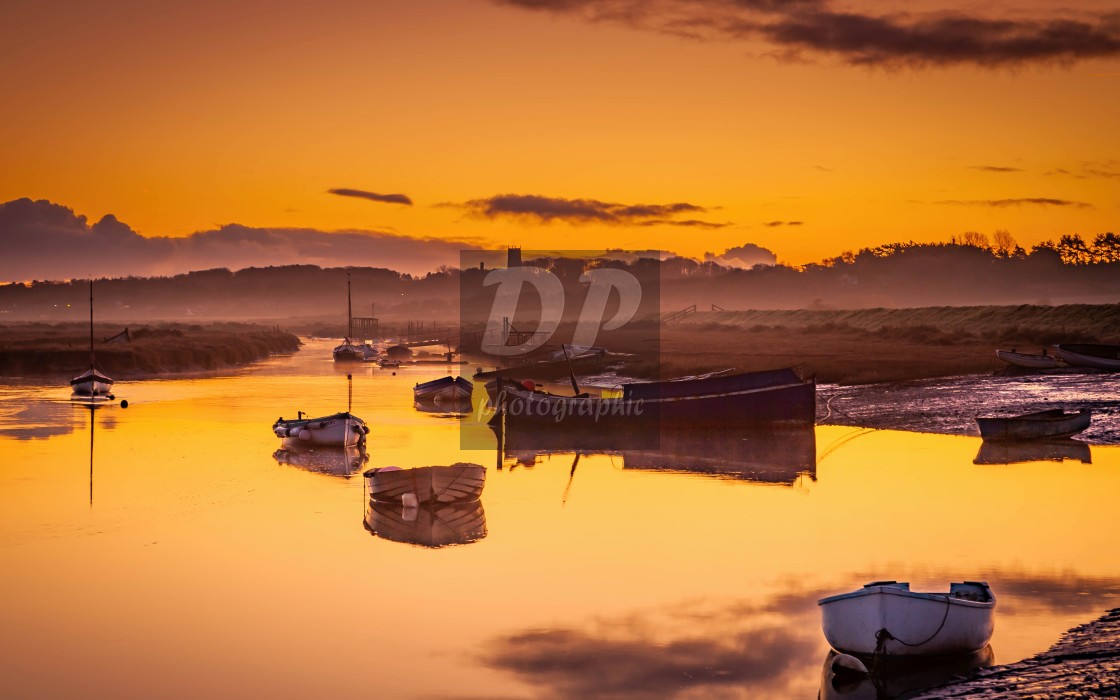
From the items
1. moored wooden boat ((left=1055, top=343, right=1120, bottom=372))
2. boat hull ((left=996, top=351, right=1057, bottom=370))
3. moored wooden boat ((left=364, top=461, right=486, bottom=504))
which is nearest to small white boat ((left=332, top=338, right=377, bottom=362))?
boat hull ((left=996, top=351, right=1057, bottom=370))

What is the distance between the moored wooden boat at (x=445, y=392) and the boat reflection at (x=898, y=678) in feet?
141

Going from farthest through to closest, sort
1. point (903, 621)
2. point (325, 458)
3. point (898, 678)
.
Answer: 1. point (325, 458)
2. point (898, 678)
3. point (903, 621)

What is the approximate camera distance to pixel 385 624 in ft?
54.9

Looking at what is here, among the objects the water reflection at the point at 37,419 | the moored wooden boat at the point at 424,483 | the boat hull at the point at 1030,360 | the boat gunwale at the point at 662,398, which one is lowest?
the water reflection at the point at 37,419

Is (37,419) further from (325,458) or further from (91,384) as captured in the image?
(325,458)

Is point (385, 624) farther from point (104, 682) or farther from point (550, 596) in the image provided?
point (104, 682)

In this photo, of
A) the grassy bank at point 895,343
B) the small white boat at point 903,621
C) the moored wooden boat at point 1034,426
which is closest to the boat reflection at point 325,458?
the small white boat at point 903,621

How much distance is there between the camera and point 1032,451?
3412cm

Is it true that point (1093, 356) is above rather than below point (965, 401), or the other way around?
above

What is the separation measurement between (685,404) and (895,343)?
55.4 metres

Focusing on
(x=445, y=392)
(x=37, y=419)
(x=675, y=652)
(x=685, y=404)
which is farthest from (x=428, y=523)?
(x=445, y=392)

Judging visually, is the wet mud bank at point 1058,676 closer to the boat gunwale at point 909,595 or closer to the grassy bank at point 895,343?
the boat gunwale at point 909,595

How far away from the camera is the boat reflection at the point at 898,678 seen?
13.1m

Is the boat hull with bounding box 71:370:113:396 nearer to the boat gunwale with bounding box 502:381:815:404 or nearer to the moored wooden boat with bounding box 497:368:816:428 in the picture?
the moored wooden boat with bounding box 497:368:816:428
